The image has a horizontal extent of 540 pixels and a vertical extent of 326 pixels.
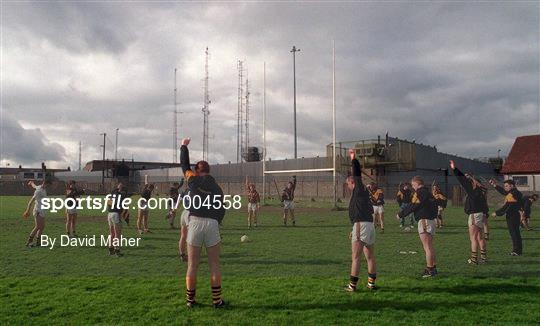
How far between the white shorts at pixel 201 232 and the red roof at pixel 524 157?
128ft

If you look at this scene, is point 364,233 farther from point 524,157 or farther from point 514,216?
point 524,157

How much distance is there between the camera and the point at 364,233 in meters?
7.33

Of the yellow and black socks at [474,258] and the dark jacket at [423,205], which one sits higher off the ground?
the dark jacket at [423,205]

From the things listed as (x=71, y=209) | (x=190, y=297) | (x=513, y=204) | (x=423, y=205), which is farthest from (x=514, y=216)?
(x=71, y=209)

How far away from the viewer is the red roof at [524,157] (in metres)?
37.9

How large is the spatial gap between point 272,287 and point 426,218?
351cm

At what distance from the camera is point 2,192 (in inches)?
2279

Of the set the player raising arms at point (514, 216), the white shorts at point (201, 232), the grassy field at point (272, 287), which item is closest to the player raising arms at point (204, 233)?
the white shorts at point (201, 232)

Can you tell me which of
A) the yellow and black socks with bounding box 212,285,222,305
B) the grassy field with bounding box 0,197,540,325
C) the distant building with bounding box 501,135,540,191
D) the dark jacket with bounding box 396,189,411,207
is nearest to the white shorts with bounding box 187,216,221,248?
the yellow and black socks with bounding box 212,285,222,305

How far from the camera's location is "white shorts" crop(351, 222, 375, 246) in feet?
24.0

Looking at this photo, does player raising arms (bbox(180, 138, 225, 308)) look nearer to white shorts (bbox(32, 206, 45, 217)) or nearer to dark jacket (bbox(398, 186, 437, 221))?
dark jacket (bbox(398, 186, 437, 221))

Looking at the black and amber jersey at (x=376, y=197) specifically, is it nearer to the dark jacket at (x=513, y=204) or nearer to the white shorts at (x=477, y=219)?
the dark jacket at (x=513, y=204)

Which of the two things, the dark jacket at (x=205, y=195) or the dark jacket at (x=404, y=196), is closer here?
the dark jacket at (x=205, y=195)

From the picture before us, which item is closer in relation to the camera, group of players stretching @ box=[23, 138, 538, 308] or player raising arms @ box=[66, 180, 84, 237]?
group of players stretching @ box=[23, 138, 538, 308]
